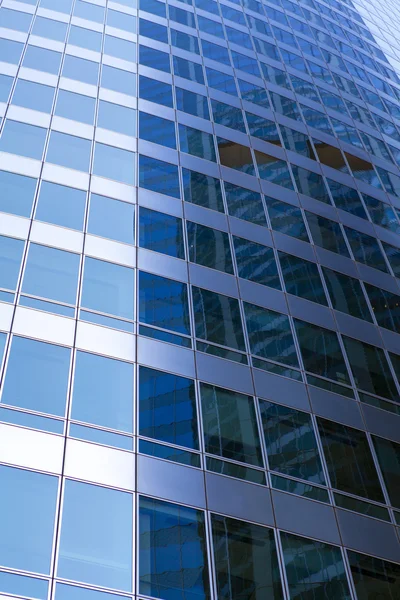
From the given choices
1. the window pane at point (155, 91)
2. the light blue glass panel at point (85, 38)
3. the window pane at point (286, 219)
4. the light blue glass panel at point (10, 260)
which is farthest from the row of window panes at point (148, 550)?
the light blue glass panel at point (85, 38)

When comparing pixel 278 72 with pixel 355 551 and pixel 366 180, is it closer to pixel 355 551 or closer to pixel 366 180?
pixel 366 180

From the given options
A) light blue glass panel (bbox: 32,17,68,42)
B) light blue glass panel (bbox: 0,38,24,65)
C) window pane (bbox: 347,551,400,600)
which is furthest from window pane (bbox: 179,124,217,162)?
window pane (bbox: 347,551,400,600)

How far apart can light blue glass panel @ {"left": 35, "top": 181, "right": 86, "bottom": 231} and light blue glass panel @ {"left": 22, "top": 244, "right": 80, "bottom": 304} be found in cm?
132

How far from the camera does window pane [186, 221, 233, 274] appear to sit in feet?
78.3

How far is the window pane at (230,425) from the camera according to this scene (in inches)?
746

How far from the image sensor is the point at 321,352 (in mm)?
23172

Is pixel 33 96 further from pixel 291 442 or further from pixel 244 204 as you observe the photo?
pixel 291 442

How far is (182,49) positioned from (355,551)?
77.2 ft

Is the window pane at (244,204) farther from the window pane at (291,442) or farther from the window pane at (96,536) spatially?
the window pane at (96,536)

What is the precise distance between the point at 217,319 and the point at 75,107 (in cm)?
1027

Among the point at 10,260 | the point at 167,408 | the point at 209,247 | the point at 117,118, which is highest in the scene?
the point at 117,118

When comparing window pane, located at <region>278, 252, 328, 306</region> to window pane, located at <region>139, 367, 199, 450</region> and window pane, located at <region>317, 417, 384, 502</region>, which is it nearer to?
window pane, located at <region>317, 417, 384, 502</region>

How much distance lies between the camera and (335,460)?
20.4 m

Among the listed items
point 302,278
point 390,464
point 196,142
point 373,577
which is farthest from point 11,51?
point 373,577
